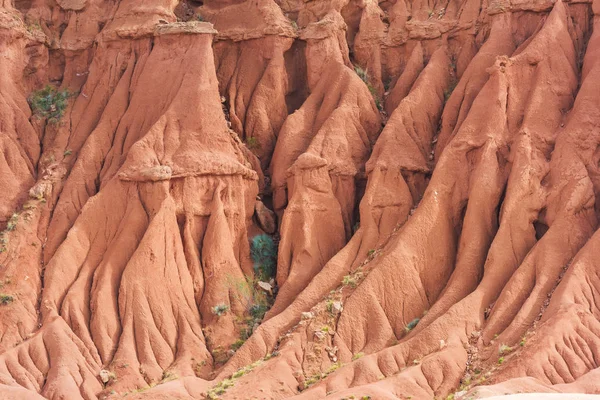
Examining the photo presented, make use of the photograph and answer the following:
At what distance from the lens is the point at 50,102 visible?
1930 inches

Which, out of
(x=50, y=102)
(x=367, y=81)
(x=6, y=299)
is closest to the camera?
(x=6, y=299)

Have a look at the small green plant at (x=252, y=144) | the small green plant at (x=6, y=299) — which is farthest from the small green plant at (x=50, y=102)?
the small green plant at (x=6, y=299)

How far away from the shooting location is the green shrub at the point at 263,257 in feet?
145

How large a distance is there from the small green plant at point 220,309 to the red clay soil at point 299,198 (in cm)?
22

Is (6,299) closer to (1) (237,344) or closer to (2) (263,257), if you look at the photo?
(1) (237,344)

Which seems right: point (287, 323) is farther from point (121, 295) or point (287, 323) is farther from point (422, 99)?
point (422, 99)

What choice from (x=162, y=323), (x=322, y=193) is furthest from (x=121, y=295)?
(x=322, y=193)

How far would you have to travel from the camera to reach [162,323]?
41.5 metres

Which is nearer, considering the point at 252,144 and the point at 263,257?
the point at 263,257

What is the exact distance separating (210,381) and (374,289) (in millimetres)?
5980

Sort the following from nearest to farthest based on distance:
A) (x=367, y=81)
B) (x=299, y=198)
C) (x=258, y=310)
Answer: (x=258, y=310), (x=299, y=198), (x=367, y=81)

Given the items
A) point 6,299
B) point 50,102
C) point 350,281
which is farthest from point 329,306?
point 50,102

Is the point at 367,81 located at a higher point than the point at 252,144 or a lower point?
higher

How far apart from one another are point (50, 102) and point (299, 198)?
11823mm
